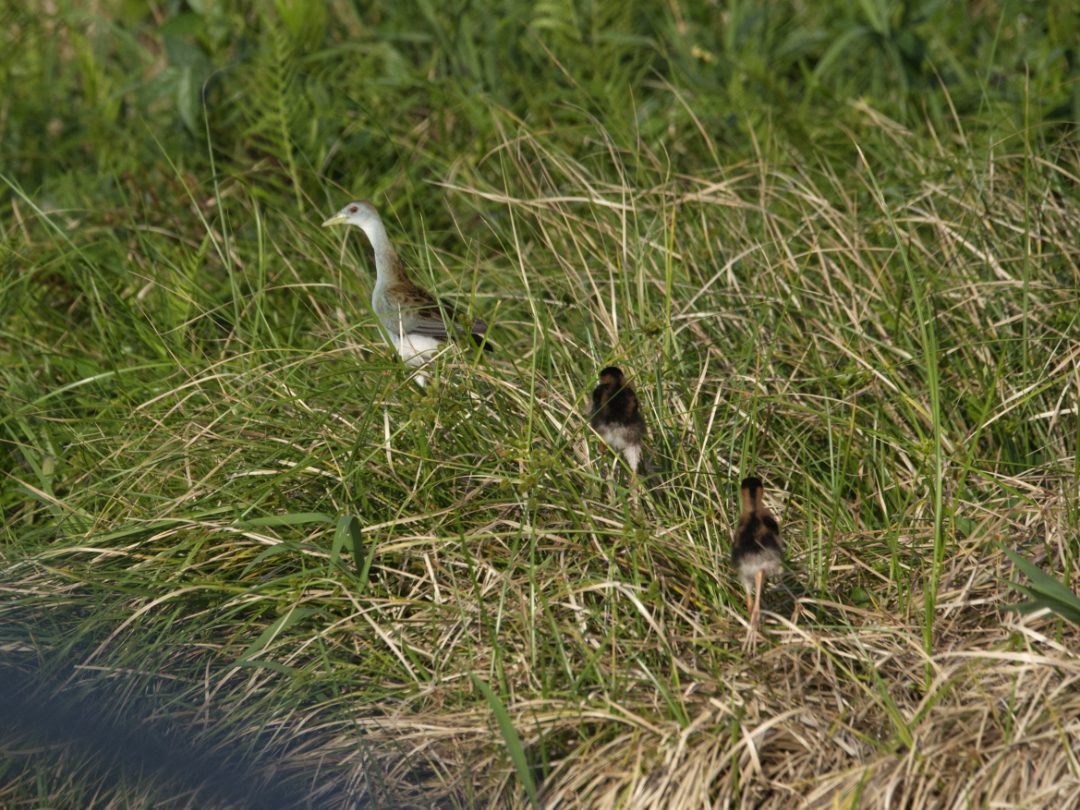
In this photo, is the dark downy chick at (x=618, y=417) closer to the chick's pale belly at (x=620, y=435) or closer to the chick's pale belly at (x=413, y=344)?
the chick's pale belly at (x=620, y=435)

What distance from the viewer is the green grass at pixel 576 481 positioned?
3.30 meters

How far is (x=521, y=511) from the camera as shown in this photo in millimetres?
3924

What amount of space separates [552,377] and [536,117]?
2429mm

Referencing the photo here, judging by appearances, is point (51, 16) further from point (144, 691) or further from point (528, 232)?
point (144, 691)

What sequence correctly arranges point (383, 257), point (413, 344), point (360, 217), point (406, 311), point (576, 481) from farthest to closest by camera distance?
point (360, 217) < point (383, 257) < point (413, 344) < point (406, 311) < point (576, 481)

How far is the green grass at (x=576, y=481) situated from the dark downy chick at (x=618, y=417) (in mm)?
170

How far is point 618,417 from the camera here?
373 cm

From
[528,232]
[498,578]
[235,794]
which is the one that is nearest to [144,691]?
[235,794]

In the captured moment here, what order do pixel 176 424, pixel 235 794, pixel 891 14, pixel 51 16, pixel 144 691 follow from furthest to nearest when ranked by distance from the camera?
pixel 51 16 → pixel 891 14 → pixel 176 424 → pixel 144 691 → pixel 235 794

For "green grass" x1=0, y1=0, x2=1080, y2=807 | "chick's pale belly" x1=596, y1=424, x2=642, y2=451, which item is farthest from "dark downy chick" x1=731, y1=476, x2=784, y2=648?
"chick's pale belly" x1=596, y1=424, x2=642, y2=451

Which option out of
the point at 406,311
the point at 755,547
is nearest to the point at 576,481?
the point at 755,547

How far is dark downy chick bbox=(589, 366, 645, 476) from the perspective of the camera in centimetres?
372

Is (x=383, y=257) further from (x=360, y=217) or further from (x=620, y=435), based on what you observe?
(x=620, y=435)

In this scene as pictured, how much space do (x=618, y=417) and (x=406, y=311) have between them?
53.2 inches
